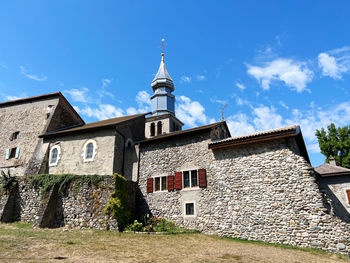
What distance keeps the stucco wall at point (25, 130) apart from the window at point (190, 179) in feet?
39.2

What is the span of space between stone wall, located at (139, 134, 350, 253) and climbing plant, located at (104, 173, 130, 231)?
75.7 inches

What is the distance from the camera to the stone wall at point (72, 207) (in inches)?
544

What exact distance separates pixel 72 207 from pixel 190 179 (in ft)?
23.8

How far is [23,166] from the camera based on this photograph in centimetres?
2047

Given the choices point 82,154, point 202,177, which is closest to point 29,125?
point 82,154

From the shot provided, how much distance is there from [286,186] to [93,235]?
9.86m

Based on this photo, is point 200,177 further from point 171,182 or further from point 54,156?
point 54,156

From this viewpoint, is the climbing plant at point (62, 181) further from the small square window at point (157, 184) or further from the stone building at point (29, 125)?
the stone building at point (29, 125)

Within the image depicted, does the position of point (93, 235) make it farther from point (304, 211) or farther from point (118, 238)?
point (304, 211)

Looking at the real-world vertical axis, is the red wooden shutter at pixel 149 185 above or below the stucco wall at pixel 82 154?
below

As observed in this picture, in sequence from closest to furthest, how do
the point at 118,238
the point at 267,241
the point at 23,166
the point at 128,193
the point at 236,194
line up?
the point at 118,238 < the point at 267,241 < the point at 236,194 < the point at 128,193 < the point at 23,166

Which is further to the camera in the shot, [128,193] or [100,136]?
[100,136]

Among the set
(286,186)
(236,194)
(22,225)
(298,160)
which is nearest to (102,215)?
(22,225)

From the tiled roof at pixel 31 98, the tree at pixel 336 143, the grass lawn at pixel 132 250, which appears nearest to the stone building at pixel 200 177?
the grass lawn at pixel 132 250
